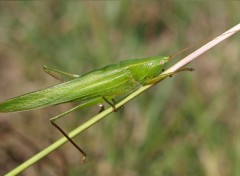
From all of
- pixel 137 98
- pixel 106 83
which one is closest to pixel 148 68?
pixel 106 83

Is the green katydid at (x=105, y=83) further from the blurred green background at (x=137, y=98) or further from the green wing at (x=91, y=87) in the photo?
the blurred green background at (x=137, y=98)

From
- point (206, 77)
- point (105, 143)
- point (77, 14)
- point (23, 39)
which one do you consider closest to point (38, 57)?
point (23, 39)

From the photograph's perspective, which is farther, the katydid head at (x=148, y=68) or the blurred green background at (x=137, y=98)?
the blurred green background at (x=137, y=98)

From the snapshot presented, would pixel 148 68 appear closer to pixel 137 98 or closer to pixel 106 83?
pixel 106 83

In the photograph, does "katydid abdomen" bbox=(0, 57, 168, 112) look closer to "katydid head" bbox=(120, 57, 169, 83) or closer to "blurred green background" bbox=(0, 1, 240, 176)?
"katydid head" bbox=(120, 57, 169, 83)

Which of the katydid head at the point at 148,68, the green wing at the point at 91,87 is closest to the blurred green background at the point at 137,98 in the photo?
the green wing at the point at 91,87

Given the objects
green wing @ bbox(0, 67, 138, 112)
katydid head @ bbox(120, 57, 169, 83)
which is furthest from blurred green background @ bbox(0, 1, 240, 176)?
katydid head @ bbox(120, 57, 169, 83)

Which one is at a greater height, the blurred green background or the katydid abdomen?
the blurred green background

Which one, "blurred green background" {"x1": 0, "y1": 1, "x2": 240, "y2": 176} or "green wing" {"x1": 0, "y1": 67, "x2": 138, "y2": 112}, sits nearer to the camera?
"green wing" {"x1": 0, "y1": 67, "x2": 138, "y2": 112}

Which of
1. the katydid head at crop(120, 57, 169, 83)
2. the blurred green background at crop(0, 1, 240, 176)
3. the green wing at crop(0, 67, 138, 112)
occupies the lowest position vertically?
the katydid head at crop(120, 57, 169, 83)
